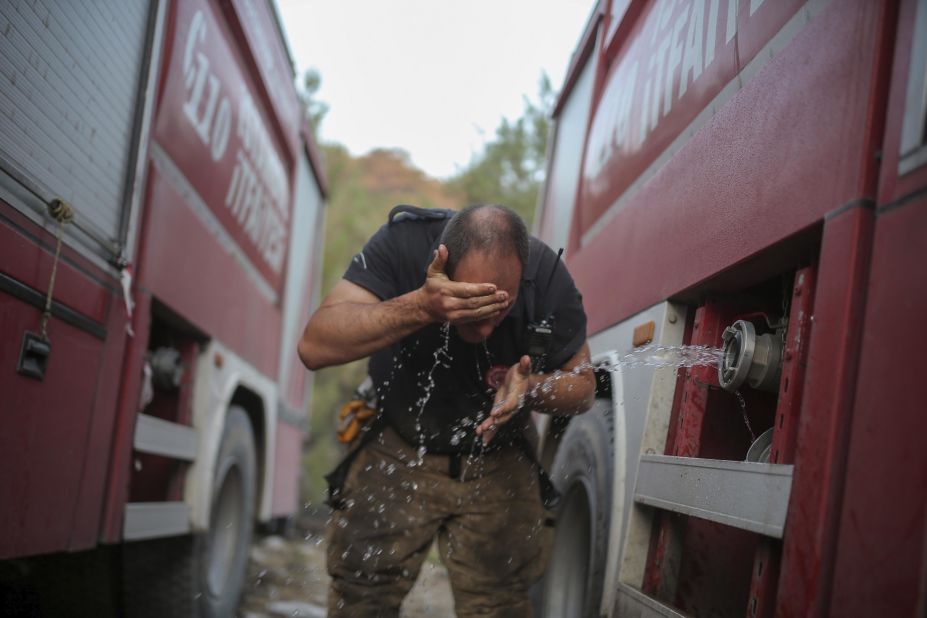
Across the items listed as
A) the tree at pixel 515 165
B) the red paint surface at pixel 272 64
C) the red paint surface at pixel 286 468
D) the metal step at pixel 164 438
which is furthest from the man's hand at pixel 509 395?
the tree at pixel 515 165

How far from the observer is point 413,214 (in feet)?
9.49

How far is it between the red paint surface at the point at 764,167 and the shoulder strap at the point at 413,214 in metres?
0.67

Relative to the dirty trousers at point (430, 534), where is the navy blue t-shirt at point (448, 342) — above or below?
above

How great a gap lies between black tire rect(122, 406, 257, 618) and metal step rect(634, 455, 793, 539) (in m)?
2.15

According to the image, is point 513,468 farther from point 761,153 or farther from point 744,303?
point 761,153

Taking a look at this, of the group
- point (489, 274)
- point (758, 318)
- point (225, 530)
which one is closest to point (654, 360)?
point (758, 318)

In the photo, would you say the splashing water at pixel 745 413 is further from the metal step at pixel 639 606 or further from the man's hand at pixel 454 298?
the man's hand at pixel 454 298

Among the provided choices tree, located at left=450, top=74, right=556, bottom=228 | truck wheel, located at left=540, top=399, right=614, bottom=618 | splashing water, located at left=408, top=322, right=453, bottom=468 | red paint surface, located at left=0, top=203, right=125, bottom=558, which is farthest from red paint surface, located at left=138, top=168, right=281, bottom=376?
tree, located at left=450, top=74, right=556, bottom=228

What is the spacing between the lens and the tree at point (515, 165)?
1479 centimetres

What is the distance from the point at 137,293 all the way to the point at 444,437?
1.33 metres

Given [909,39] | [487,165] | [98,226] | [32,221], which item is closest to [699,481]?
[909,39]

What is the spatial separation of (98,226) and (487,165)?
1308 cm

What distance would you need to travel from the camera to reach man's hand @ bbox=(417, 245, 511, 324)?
2309 mm

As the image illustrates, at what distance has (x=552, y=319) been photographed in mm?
2723
